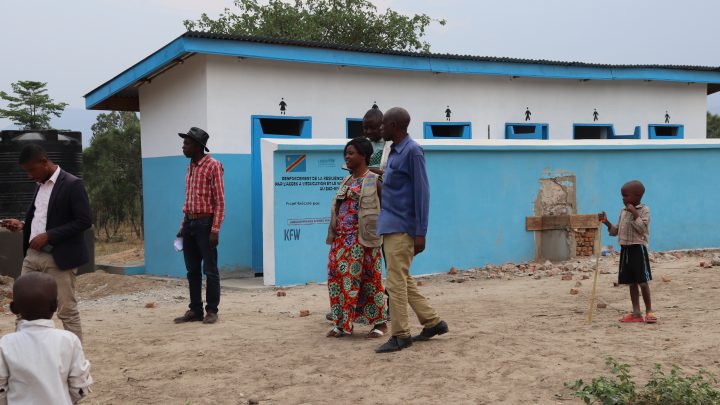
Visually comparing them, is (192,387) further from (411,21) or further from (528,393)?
(411,21)

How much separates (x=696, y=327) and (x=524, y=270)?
4594 mm

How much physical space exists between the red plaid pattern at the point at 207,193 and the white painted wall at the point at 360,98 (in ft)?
13.3

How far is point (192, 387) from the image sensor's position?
487 centimetres

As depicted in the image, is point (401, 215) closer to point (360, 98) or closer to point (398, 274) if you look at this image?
point (398, 274)

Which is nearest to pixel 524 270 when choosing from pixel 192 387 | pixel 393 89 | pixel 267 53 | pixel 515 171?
pixel 515 171

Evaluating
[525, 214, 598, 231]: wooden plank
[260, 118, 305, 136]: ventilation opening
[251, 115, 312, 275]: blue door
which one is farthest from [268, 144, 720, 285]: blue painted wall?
[260, 118, 305, 136]: ventilation opening

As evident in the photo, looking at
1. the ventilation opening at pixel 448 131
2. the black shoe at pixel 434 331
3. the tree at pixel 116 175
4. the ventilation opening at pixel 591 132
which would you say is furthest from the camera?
the tree at pixel 116 175

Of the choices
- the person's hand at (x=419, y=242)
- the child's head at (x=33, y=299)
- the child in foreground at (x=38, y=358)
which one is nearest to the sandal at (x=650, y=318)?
the person's hand at (x=419, y=242)

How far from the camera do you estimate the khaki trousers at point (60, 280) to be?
5031 millimetres

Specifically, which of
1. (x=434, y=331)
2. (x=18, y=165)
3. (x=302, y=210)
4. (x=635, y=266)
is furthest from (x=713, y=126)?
(x=434, y=331)

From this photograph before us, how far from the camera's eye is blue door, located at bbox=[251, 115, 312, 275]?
1102 centimetres

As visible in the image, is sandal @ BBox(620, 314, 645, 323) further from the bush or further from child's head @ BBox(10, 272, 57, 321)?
child's head @ BBox(10, 272, 57, 321)

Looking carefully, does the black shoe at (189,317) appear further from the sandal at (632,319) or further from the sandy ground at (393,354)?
the sandal at (632,319)

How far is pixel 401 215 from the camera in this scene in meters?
5.46
